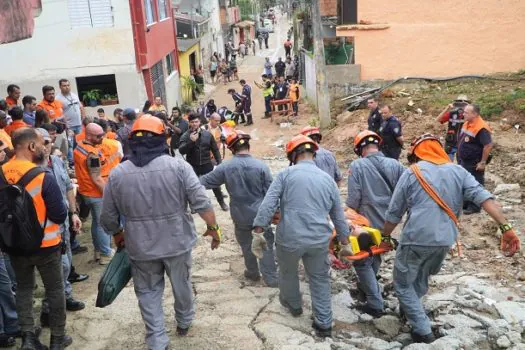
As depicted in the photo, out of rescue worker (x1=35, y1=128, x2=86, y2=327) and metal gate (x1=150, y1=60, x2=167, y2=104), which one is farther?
metal gate (x1=150, y1=60, x2=167, y2=104)

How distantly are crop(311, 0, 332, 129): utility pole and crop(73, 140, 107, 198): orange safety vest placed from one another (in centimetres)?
976

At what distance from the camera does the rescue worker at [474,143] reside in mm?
7316

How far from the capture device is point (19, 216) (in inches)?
148

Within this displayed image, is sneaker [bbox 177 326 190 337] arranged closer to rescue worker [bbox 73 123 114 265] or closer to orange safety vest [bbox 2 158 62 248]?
orange safety vest [bbox 2 158 62 248]

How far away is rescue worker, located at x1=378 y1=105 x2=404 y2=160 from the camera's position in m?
8.45

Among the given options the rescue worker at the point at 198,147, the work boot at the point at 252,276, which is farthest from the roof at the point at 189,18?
the work boot at the point at 252,276

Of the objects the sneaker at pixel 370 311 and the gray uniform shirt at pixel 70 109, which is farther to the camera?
the gray uniform shirt at pixel 70 109

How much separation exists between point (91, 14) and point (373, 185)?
13.0m

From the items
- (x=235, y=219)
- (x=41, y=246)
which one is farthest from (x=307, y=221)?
(x=41, y=246)

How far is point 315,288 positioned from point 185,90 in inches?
818

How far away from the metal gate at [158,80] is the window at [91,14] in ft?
8.61

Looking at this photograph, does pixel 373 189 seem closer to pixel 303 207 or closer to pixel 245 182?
pixel 303 207

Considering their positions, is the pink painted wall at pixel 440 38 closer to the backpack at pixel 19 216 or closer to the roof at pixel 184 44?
the roof at pixel 184 44

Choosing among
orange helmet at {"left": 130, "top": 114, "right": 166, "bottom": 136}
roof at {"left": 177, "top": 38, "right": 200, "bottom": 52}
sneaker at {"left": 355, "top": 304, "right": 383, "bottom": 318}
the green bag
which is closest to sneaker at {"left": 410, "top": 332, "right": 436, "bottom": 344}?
sneaker at {"left": 355, "top": 304, "right": 383, "bottom": 318}
